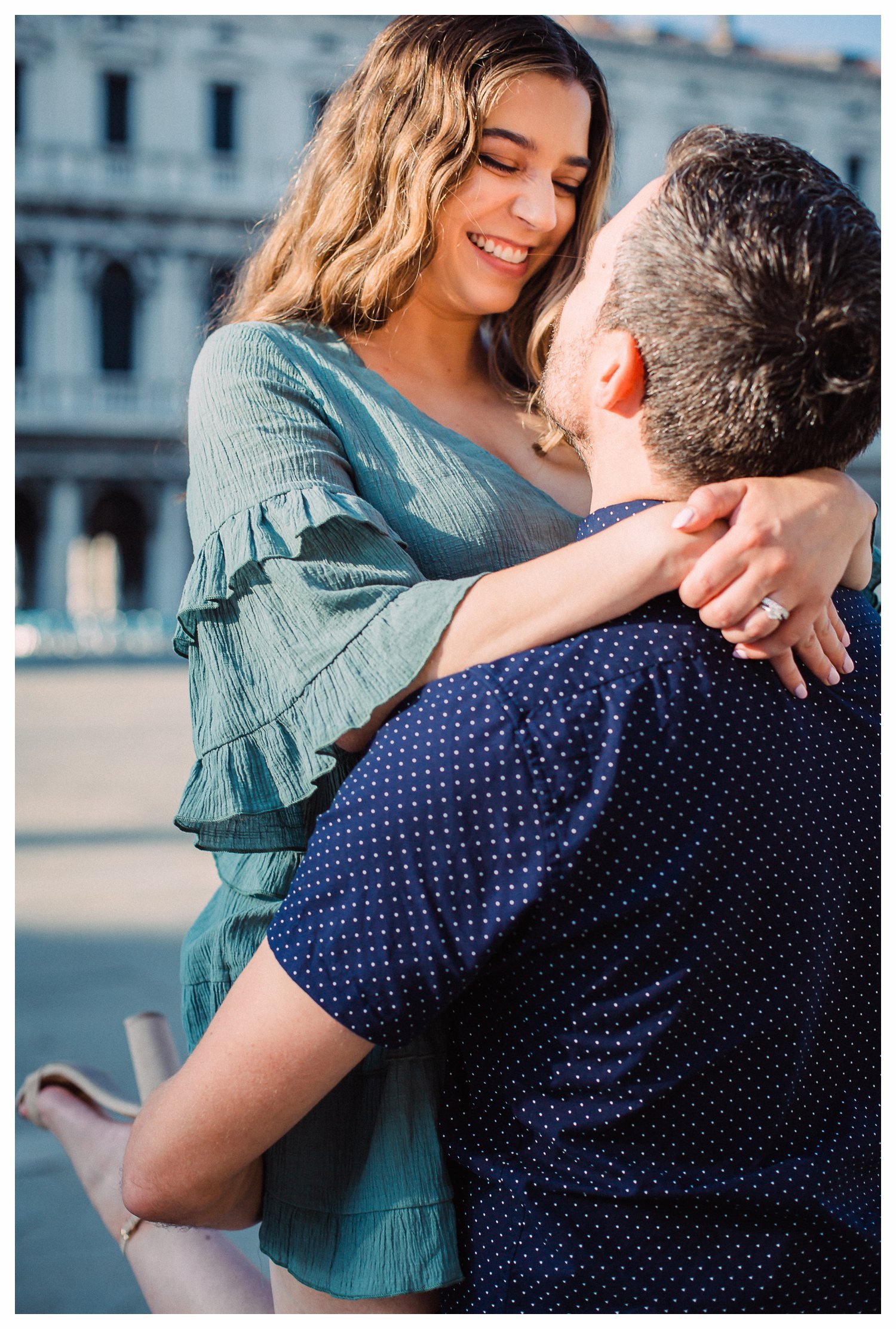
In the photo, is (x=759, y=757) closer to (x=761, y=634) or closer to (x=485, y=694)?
(x=761, y=634)

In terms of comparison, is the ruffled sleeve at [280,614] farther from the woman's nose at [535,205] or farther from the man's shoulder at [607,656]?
the woman's nose at [535,205]

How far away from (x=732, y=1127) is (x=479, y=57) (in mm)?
989

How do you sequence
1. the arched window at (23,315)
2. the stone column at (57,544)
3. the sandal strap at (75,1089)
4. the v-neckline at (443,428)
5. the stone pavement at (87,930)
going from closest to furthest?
1. the v-neckline at (443,428)
2. the sandal strap at (75,1089)
3. the stone pavement at (87,930)
4. the stone column at (57,544)
5. the arched window at (23,315)

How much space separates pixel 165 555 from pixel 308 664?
66.9 ft

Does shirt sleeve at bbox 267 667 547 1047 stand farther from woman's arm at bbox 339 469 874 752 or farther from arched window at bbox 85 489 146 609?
arched window at bbox 85 489 146 609

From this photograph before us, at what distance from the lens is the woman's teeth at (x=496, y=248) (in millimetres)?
1258

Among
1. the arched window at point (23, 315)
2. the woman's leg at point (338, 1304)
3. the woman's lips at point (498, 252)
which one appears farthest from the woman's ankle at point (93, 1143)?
the arched window at point (23, 315)

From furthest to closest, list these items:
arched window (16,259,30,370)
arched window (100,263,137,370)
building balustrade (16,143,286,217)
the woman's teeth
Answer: arched window (100,263,137,370), arched window (16,259,30,370), building balustrade (16,143,286,217), the woman's teeth

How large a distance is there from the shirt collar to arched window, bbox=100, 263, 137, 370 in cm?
2138

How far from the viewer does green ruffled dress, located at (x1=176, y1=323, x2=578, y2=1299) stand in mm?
890

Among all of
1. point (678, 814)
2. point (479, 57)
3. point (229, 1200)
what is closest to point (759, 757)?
point (678, 814)

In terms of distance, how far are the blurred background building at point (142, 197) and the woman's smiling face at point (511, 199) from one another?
18.7m

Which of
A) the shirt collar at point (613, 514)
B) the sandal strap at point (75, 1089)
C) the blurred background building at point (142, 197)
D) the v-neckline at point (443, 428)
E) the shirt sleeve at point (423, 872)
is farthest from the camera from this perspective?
the blurred background building at point (142, 197)

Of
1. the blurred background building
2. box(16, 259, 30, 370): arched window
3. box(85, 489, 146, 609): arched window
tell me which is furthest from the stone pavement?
box(16, 259, 30, 370): arched window
